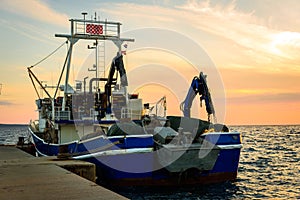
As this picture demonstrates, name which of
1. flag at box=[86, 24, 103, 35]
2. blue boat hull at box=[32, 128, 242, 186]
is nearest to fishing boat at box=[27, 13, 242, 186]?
blue boat hull at box=[32, 128, 242, 186]

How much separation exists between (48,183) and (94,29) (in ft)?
54.0

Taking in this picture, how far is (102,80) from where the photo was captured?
974 inches

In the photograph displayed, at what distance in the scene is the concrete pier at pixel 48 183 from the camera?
7688mm

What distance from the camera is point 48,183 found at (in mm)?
9008

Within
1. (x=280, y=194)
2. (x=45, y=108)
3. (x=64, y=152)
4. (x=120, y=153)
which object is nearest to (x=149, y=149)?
(x=120, y=153)

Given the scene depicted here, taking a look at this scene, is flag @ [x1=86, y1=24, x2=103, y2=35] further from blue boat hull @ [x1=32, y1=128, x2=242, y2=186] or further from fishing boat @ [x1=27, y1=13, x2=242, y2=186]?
blue boat hull @ [x1=32, y1=128, x2=242, y2=186]

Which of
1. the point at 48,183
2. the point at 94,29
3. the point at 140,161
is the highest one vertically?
the point at 94,29

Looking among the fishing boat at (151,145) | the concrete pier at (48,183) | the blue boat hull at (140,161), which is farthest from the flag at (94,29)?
the concrete pier at (48,183)

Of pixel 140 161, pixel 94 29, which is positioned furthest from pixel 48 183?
pixel 94 29

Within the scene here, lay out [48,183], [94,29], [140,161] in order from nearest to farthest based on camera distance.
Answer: [48,183] → [140,161] → [94,29]

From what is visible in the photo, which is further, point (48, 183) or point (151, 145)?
point (151, 145)

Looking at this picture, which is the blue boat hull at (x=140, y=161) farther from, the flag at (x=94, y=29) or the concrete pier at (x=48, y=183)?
the flag at (x=94, y=29)

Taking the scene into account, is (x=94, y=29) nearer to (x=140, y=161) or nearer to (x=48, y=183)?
(x=140, y=161)

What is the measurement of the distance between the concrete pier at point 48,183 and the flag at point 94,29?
42.7ft
